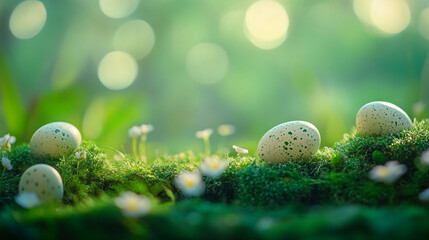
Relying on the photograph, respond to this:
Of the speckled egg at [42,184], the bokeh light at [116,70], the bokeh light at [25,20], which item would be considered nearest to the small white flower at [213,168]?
the speckled egg at [42,184]

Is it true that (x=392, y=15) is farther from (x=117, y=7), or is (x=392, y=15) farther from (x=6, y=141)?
(x=6, y=141)

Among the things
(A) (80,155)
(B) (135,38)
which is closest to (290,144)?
(A) (80,155)

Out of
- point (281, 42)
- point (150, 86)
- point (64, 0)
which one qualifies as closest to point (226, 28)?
point (281, 42)

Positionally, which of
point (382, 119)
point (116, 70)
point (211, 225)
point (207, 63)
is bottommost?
point (211, 225)

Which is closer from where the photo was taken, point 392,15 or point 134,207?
point 134,207

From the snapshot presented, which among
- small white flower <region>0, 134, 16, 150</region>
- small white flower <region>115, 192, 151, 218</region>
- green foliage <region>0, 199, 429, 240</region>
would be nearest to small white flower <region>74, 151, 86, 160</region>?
small white flower <region>0, 134, 16, 150</region>

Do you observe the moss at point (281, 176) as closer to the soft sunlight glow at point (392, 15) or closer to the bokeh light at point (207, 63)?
the soft sunlight glow at point (392, 15)
